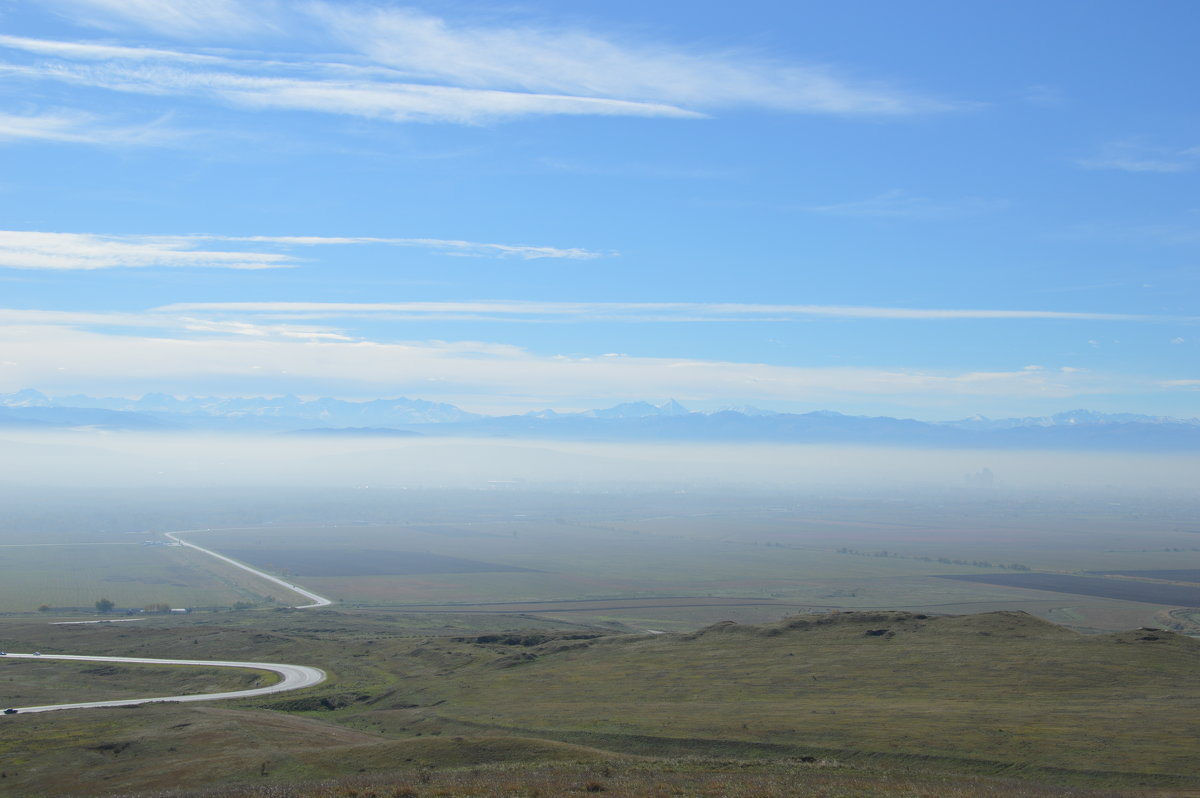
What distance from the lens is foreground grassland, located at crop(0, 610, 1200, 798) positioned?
132 ft

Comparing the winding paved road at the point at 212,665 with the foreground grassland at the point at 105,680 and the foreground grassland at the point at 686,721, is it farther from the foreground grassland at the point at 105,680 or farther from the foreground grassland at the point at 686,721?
the foreground grassland at the point at 686,721

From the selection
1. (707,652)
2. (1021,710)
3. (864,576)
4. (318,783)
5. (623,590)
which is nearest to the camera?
(318,783)

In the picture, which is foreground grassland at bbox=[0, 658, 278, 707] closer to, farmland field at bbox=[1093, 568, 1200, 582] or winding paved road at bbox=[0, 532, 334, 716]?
winding paved road at bbox=[0, 532, 334, 716]

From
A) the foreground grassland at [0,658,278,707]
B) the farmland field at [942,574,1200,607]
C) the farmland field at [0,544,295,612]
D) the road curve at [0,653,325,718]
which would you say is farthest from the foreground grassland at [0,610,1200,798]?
the farmland field at [942,574,1200,607]

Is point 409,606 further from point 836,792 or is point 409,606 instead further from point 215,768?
point 836,792

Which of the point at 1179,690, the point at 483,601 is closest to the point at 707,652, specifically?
the point at 1179,690

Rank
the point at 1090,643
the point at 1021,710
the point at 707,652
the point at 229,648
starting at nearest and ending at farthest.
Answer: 1. the point at 1021,710
2. the point at 1090,643
3. the point at 707,652
4. the point at 229,648

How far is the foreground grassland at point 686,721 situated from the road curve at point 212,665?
2.64 m

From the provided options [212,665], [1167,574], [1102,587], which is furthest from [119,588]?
[1167,574]

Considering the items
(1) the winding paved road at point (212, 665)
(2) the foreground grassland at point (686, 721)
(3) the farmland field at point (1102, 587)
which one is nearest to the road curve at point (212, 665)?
(1) the winding paved road at point (212, 665)

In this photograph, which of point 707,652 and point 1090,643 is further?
point 707,652

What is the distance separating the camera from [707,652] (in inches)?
3351

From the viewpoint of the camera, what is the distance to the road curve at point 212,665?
6762 cm

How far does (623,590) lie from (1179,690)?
391ft
